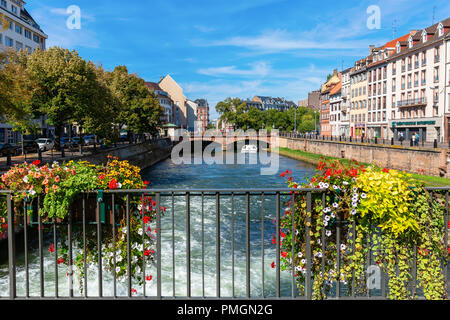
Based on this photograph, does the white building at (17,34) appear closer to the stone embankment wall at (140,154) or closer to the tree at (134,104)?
the stone embankment wall at (140,154)

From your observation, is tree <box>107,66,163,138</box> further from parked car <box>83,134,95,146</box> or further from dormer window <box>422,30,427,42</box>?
dormer window <box>422,30,427,42</box>

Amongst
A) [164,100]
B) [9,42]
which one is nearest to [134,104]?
[9,42]

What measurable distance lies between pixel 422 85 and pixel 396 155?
56.2ft

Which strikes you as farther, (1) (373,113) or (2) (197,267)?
(1) (373,113)

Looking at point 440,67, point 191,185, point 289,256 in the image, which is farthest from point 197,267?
point 440,67

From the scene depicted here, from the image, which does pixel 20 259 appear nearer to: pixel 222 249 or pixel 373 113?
pixel 222 249

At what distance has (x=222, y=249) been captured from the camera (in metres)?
15.4

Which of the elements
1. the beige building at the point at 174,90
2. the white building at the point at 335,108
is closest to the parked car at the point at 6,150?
the white building at the point at 335,108

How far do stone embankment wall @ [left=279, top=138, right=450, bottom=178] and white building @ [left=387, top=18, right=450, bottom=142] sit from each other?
880cm

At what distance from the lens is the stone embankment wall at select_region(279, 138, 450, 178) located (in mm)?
32900

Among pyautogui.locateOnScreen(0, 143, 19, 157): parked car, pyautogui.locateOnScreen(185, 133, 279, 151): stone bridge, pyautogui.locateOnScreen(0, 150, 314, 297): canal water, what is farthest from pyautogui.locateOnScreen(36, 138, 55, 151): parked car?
pyautogui.locateOnScreen(185, 133, 279, 151): stone bridge

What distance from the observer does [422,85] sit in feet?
170

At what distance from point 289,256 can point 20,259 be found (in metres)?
12.7
